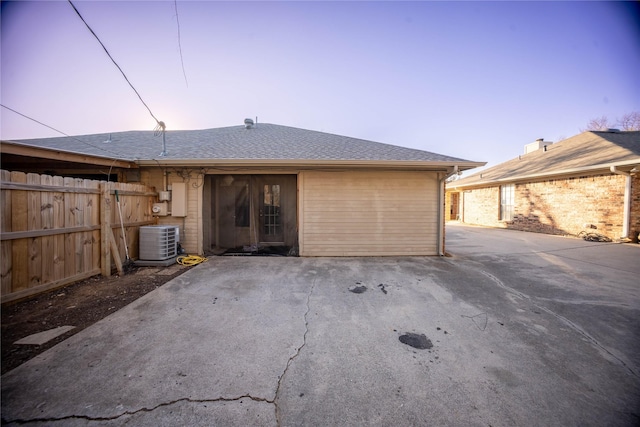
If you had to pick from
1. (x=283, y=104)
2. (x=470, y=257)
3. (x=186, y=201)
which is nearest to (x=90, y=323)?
(x=186, y=201)

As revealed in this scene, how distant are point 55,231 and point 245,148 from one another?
14.0 ft

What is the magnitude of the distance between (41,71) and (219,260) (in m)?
4.95

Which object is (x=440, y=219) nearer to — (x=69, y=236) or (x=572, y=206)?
(x=572, y=206)

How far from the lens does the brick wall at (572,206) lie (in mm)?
8336

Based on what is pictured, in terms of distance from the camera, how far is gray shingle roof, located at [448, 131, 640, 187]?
330 inches

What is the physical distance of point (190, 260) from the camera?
18.8 feet

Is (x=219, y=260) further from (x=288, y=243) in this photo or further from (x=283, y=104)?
(x=283, y=104)

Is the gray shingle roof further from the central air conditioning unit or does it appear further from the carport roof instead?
the central air conditioning unit

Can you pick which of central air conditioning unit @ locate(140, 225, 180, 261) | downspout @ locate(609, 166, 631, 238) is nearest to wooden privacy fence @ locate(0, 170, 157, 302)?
central air conditioning unit @ locate(140, 225, 180, 261)

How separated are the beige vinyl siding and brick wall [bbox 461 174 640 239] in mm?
7731

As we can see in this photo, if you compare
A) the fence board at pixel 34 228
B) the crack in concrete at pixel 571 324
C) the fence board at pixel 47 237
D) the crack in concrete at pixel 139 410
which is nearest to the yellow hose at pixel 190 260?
the fence board at pixel 47 237

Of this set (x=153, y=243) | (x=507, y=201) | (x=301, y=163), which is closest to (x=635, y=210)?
(x=507, y=201)

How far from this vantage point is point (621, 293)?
153 inches

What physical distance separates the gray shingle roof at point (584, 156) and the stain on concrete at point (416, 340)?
10.6m
